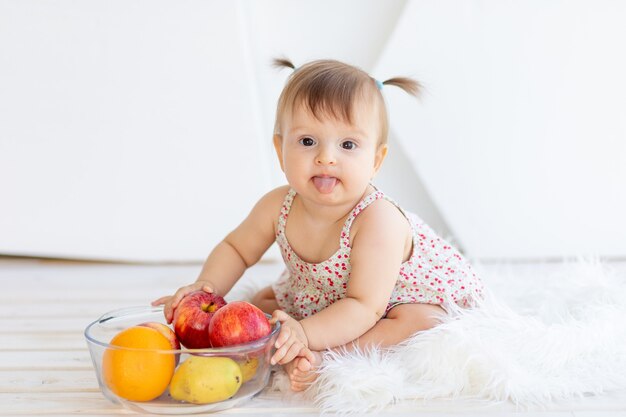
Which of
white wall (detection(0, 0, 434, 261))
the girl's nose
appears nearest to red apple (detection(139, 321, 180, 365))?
the girl's nose

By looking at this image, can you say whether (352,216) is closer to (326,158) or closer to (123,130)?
(326,158)

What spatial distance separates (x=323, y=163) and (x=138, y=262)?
1.22 metres

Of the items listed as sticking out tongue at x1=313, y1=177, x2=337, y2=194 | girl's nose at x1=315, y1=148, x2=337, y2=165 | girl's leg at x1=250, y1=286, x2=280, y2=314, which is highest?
girl's nose at x1=315, y1=148, x2=337, y2=165

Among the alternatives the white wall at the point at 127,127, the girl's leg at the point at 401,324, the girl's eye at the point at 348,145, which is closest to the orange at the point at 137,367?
the girl's leg at the point at 401,324

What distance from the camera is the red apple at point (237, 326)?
3.87ft

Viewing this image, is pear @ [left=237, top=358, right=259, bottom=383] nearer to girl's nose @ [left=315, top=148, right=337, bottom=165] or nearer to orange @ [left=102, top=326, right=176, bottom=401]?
orange @ [left=102, top=326, right=176, bottom=401]

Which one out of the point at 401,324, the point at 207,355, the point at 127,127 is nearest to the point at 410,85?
the point at 401,324

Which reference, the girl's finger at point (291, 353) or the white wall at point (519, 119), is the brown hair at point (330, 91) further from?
the white wall at point (519, 119)

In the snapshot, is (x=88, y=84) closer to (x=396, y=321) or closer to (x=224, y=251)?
(x=224, y=251)

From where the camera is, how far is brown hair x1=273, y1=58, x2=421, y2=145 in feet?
4.38

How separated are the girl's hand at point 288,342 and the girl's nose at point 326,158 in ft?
0.89

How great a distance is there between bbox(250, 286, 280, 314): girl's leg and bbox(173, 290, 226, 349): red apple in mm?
323

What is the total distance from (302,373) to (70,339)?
0.56 metres

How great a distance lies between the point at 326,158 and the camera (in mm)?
1326
